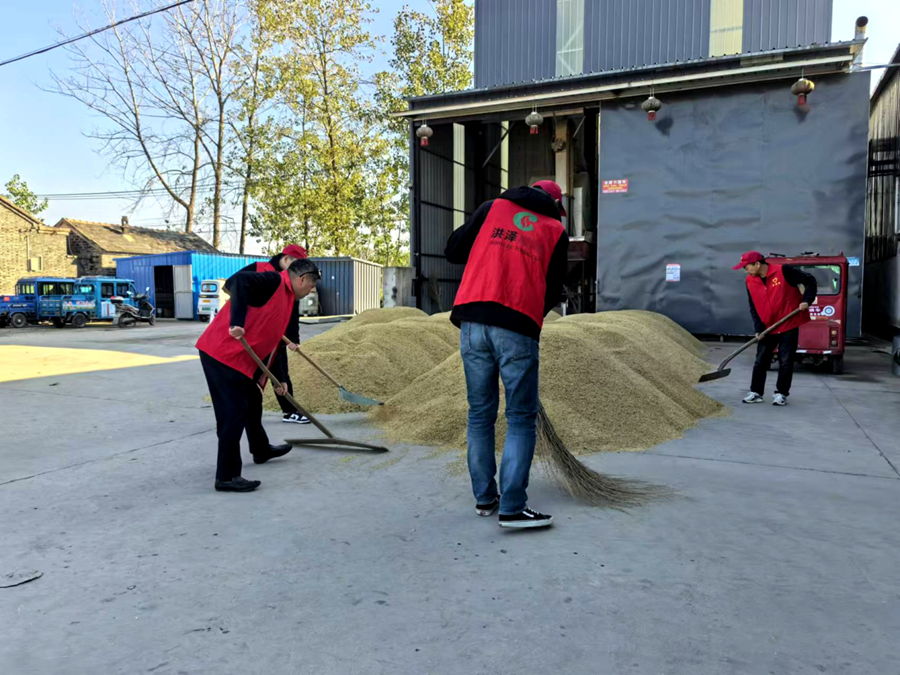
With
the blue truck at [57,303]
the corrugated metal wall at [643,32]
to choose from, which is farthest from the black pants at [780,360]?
the blue truck at [57,303]

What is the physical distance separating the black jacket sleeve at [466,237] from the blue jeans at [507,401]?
39 cm

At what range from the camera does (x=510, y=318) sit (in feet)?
9.89

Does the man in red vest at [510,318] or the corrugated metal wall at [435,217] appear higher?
the corrugated metal wall at [435,217]

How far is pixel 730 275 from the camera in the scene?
44.1ft

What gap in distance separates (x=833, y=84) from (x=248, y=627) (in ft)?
48.1

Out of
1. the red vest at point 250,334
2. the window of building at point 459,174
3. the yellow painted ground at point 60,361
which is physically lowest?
the yellow painted ground at point 60,361

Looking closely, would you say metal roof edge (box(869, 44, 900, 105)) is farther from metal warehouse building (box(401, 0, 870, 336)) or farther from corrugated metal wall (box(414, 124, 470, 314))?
corrugated metal wall (box(414, 124, 470, 314))

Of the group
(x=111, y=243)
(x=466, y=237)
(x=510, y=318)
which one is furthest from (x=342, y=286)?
(x=510, y=318)

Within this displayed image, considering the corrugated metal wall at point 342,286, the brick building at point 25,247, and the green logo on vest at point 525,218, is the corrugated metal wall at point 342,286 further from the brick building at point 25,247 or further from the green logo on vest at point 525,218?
the green logo on vest at point 525,218

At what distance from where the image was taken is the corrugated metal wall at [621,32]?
618 inches

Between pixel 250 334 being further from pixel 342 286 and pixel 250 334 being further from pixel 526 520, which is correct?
pixel 342 286

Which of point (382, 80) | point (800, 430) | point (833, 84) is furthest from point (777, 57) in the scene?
point (382, 80)

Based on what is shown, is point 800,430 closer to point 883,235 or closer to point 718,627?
point 718,627

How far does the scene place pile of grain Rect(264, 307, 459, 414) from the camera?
252 inches
